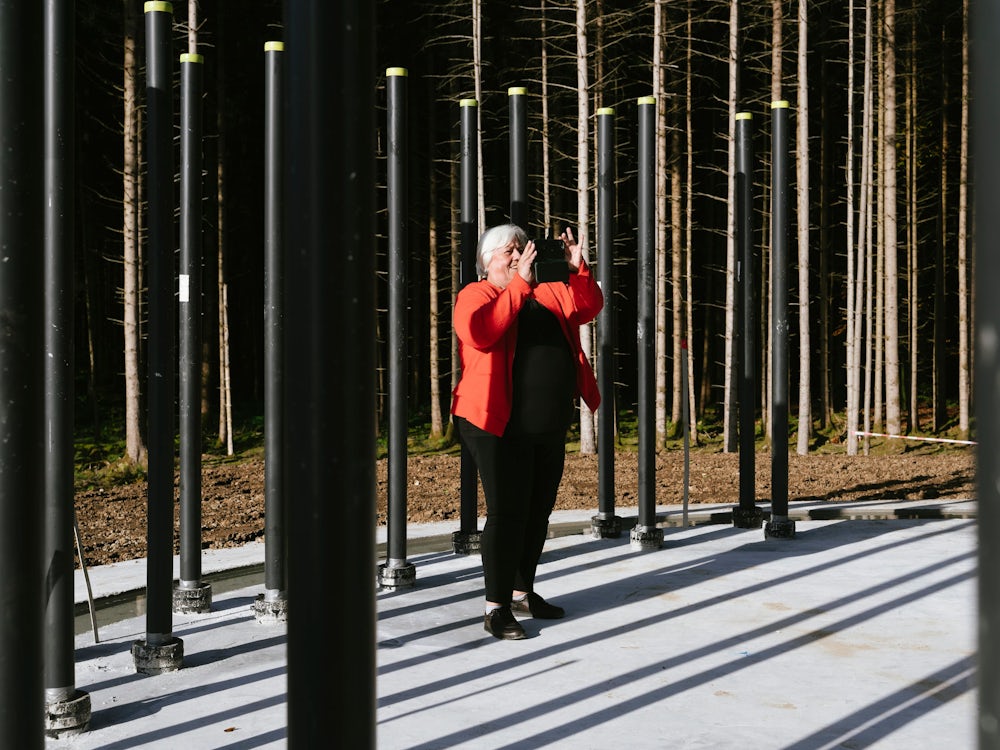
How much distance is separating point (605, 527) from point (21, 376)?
5.38m

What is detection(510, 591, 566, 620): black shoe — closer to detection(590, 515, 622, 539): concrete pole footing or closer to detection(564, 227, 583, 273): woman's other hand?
detection(564, 227, 583, 273): woman's other hand

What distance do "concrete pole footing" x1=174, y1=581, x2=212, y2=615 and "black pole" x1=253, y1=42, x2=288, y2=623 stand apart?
302 millimetres

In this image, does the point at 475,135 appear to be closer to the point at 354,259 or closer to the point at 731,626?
the point at 731,626

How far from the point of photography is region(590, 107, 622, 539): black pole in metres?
6.88

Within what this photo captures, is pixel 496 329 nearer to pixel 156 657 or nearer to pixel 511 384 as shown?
pixel 511 384

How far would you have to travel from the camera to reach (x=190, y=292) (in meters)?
4.95

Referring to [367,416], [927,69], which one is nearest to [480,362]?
[367,416]

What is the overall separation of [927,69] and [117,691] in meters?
21.5

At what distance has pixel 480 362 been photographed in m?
4.84

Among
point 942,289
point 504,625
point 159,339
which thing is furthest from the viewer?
point 942,289

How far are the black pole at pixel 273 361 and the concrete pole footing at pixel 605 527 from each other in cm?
256

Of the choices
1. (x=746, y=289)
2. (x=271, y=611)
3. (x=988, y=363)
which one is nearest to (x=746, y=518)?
(x=746, y=289)

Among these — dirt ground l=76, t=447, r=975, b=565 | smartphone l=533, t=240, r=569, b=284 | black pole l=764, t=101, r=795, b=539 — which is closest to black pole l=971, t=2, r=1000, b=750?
smartphone l=533, t=240, r=569, b=284

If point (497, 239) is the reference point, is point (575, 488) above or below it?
below
